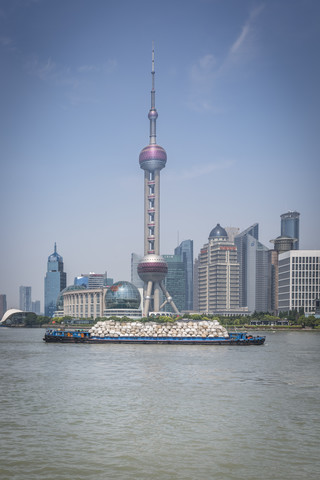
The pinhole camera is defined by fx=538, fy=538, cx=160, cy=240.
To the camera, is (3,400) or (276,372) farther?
(276,372)

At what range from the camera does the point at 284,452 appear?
3300 cm

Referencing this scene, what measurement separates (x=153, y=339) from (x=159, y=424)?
9963 centimetres

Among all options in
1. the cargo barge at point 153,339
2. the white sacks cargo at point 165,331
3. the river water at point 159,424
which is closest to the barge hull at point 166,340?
the cargo barge at point 153,339

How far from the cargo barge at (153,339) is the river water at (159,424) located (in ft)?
203

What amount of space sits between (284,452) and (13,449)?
55.0 ft

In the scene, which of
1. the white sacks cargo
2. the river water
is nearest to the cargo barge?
the white sacks cargo

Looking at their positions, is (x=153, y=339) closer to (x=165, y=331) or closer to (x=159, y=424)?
(x=165, y=331)

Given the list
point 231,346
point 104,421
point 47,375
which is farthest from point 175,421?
point 231,346

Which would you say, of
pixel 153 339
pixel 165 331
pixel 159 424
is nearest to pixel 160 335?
pixel 165 331

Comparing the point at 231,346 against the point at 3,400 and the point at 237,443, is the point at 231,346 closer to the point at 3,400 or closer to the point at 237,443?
the point at 3,400

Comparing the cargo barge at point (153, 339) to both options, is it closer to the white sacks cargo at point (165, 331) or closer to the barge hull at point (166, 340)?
the barge hull at point (166, 340)

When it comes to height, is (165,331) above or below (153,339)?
above

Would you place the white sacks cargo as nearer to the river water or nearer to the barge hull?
the barge hull

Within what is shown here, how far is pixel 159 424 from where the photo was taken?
40.5m
